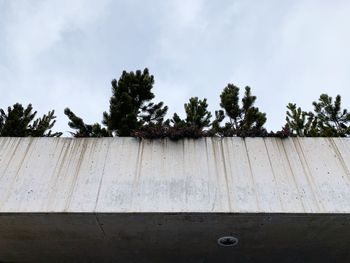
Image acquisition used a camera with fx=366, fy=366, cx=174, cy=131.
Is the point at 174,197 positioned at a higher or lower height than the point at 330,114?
lower

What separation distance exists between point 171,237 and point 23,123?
545 cm

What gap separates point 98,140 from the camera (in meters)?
4.76

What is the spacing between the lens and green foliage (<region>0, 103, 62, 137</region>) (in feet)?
27.1

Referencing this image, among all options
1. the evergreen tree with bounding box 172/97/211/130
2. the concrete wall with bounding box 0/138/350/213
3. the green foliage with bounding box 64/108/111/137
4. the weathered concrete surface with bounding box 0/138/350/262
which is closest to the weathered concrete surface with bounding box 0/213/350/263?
the weathered concrete surface with bounding box 0/138/350/262

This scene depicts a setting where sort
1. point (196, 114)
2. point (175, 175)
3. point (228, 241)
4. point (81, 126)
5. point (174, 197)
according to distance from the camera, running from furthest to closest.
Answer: point (81, 126), point (196, 114), point (228, 241), point (175, 175), point (174, 197)

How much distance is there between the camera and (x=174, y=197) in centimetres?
407

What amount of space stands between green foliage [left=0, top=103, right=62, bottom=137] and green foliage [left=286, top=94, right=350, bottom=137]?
5577mm

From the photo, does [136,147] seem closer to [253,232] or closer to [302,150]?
[253,232]

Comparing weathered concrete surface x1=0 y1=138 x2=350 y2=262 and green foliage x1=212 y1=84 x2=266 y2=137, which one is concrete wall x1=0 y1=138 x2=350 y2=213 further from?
green foliage x1=212 y1=84 x2=266 y2=137

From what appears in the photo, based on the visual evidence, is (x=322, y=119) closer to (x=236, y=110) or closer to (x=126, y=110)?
(x=236, y=110)

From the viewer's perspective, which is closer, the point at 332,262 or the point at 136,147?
the point at 136,147

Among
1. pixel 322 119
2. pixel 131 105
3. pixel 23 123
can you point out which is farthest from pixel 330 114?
pixel 23 123

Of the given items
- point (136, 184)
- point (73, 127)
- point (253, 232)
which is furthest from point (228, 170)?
point (73, 127)

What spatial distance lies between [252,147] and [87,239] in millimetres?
2394
